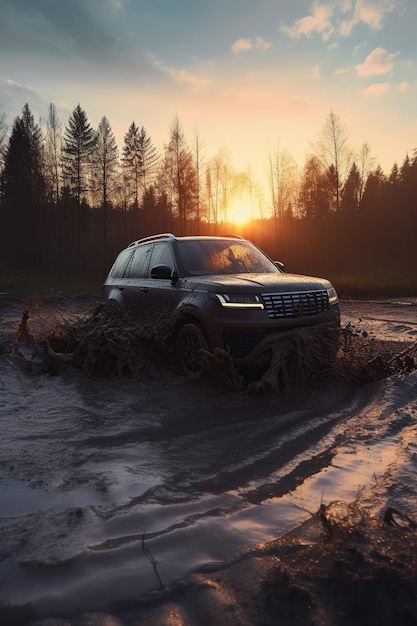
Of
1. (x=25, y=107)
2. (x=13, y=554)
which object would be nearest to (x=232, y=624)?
(x=13, y=554)

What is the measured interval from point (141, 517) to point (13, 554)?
65 centimetres

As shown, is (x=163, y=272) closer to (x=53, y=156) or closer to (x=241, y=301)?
(x=241, y=301)

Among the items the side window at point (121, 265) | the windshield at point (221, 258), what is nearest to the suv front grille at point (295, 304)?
the windshield at point (221, 258)

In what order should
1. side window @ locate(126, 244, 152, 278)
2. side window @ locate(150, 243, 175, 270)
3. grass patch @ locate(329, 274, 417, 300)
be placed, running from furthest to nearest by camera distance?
1. grass patch @ locate(329, 274, 417, 300)
2. side window @ locate(126, 244, 152, 278)
3. side window @ locate(150, 243, 175, 270)

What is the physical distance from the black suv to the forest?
102ft

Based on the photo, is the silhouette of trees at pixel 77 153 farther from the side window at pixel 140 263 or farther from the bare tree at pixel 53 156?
the side window at pixel 140 263

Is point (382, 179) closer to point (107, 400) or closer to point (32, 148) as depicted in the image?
point (32, 148)

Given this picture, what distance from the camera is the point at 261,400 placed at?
484 centimetres

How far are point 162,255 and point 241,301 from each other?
205 centimetres

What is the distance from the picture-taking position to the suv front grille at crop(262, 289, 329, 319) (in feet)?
16.3

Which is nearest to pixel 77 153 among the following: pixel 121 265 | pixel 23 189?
pixel 23 189

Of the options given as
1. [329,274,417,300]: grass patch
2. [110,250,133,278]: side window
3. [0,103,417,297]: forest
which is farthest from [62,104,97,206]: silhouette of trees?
[110,250,133,278]: side window

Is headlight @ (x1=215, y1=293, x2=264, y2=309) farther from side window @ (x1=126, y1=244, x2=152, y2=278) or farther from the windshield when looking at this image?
side window @ (x1=126, y1=244, x2=152, y2=278)

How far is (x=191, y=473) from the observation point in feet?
10.1
